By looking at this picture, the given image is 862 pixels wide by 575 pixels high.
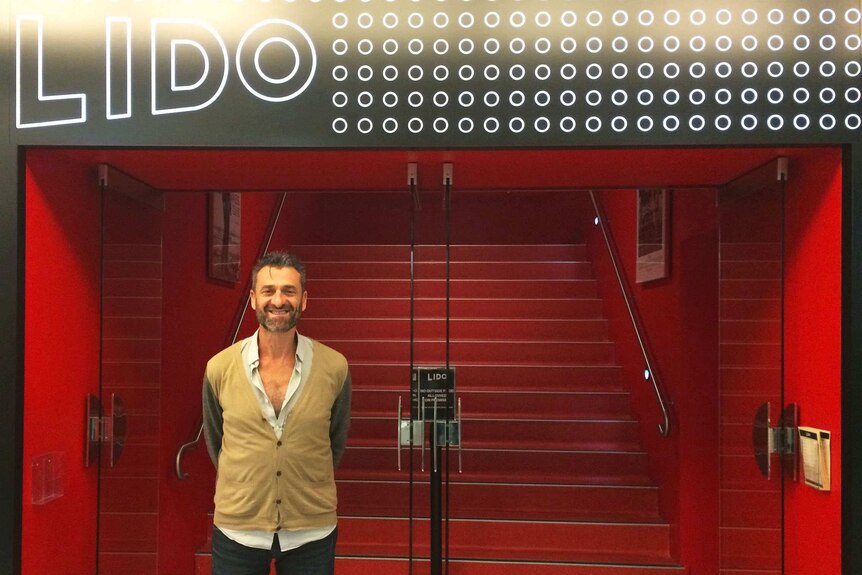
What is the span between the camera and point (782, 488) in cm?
305

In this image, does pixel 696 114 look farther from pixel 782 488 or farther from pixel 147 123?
pixel 147 123

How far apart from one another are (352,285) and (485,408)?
1677 millimetres

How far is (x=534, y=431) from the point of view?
5.25 metres

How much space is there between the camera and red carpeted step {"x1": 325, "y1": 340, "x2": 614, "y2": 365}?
5836 mm

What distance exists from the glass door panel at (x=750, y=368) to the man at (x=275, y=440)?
1.90m

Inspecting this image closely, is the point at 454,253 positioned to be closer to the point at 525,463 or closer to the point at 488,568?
the point at 525,463

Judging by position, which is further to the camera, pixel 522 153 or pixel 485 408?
pixel 485 408

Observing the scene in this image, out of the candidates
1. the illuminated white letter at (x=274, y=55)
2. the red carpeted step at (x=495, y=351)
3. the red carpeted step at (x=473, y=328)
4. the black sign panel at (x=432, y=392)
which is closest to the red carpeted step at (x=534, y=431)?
the red carpeted step at (x=495, y=351)

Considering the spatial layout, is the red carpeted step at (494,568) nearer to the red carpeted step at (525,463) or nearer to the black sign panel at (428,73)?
the red carpeted step at (525,463)

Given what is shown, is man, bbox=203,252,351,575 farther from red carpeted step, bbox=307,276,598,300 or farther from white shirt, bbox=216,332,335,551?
red carpeted step, bbox=307,276,598,300

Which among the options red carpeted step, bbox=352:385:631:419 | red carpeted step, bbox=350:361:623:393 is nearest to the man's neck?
red carpeted step, bbox=352:385:631:419

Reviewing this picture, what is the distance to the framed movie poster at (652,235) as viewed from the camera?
449cm

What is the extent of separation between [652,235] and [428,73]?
8.24 feet

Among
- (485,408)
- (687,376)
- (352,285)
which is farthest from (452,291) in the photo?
(687,376)
